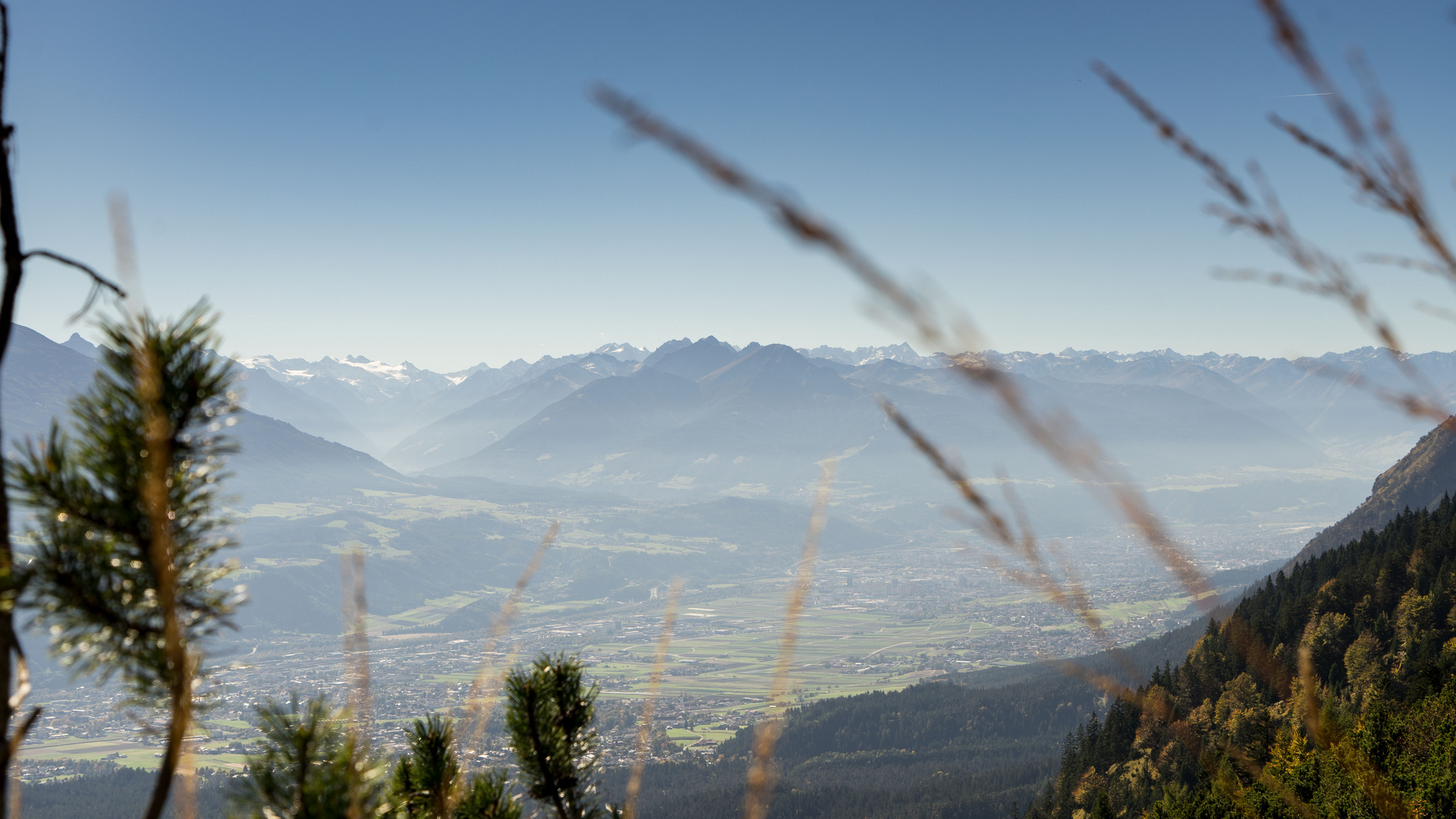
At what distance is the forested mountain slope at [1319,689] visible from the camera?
39.8 m

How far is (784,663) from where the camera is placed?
6.02ft

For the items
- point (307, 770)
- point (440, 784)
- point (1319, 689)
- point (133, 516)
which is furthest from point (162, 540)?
point (1319, 689)

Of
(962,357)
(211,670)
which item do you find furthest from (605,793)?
(962,357)

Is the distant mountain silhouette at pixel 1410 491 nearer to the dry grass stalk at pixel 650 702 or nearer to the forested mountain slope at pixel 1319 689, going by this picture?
the forested mountain slope at pixel 1319 689

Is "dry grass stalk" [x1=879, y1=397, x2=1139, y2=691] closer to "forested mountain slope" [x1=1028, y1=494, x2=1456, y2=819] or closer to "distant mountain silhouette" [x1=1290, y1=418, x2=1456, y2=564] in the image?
"forested mountain slope" [x1=1028, y1=494, x2=1456, y2=819]

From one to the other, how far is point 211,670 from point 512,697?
145 cm

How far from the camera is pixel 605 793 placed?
339 cm

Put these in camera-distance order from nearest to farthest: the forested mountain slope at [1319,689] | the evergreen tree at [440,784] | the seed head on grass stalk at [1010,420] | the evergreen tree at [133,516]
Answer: the seed head on grass stalk at [1010,420]
the evergreen tree at [133,516]
the evergreen tree at [440,784]
the forested mountain slope at [1319,689]

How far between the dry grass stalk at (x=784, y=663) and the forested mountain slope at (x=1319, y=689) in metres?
40.7

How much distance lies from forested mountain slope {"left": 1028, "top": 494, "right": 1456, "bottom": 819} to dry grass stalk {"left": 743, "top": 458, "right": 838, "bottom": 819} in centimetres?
4070

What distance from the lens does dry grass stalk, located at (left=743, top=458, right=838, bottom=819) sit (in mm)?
1538

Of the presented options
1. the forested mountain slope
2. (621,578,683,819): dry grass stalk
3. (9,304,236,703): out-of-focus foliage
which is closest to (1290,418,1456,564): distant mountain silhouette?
the forested mountain slope

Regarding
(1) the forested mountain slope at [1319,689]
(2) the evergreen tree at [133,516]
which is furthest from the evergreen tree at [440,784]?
(1) the forested mountain slope at [1319,689]

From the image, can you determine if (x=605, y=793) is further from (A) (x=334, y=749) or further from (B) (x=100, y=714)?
(B) (x=100, y=714)
